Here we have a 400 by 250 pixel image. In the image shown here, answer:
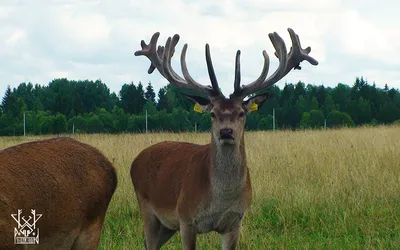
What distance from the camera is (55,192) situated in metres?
4.84

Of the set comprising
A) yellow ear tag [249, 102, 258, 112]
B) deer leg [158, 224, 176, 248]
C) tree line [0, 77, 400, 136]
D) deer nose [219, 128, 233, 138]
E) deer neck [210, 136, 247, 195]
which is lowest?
deer leg [158, 224, 176, 248]

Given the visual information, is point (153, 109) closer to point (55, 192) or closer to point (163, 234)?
point (163, 234)

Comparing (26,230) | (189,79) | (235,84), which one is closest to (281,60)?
(189,79)

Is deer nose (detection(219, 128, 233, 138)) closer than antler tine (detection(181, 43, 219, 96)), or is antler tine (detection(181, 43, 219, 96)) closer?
deer nose (detection(219, 128, 233, 138))

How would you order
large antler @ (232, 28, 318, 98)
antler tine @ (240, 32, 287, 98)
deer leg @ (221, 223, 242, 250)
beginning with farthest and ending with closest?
large antler @ (232, 28, 318, 98), antler tine @ (240, 32, 287, 98), deer leg @ (221, 223, 242, 250)

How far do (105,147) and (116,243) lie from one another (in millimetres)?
7732

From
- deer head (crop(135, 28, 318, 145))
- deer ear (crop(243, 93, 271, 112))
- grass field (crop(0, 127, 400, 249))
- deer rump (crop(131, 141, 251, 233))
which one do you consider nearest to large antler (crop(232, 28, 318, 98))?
→ deer head (crop(135, 28, 318, 145))

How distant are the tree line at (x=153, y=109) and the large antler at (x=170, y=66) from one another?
3373cm

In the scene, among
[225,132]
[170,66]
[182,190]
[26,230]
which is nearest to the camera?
[26,230]

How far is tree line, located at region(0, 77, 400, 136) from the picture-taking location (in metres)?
52.6

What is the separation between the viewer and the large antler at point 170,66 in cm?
704

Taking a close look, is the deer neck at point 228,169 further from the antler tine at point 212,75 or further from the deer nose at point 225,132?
the antler tine at point 212,75

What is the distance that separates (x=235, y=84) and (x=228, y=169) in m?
0.84

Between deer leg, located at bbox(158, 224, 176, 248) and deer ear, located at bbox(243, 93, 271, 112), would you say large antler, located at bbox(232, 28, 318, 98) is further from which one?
deer leg, located at bbox(158, 224, 176, 248)
